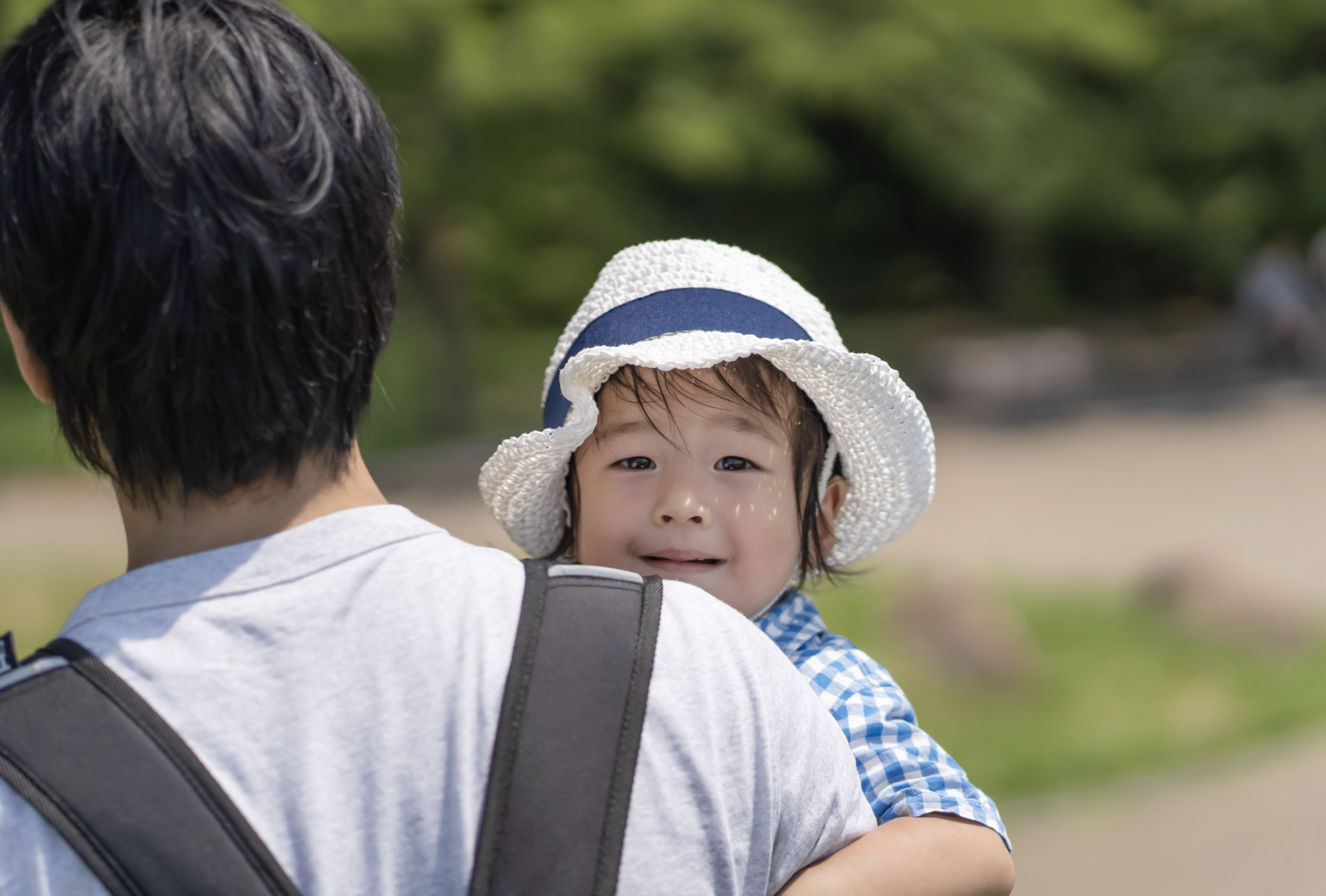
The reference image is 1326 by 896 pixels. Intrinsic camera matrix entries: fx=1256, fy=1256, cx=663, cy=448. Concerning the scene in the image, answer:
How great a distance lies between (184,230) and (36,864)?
47cm

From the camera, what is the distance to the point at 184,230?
949 mm

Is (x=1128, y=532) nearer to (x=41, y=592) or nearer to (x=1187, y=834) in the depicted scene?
(x=1187, y=834)

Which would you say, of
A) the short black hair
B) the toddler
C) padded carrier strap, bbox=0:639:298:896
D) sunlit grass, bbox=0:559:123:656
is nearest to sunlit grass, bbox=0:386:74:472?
sunlit grass, bbox=0:559:123:656

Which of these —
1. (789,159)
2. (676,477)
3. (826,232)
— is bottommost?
(676,477)

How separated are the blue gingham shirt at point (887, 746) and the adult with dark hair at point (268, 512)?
463mm

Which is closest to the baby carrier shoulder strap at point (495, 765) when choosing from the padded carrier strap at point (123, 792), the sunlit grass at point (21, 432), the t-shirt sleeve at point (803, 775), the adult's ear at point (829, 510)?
the padded carrier strap at point (123, 792)

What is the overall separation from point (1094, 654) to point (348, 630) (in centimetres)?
524

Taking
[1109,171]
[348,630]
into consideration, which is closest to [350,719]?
[348,630]

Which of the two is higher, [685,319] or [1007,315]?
[1007,315]

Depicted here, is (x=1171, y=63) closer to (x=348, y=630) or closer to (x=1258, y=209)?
(x=1258, y=209)

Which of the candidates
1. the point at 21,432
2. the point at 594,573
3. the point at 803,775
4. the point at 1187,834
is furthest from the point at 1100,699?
the point at 21,432

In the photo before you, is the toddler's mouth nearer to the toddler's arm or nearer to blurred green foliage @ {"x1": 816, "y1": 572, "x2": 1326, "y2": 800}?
the toddler's arm

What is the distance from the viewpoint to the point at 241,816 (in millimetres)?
897

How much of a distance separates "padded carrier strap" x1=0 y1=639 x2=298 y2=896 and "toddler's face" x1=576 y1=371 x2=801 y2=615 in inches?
36.0
